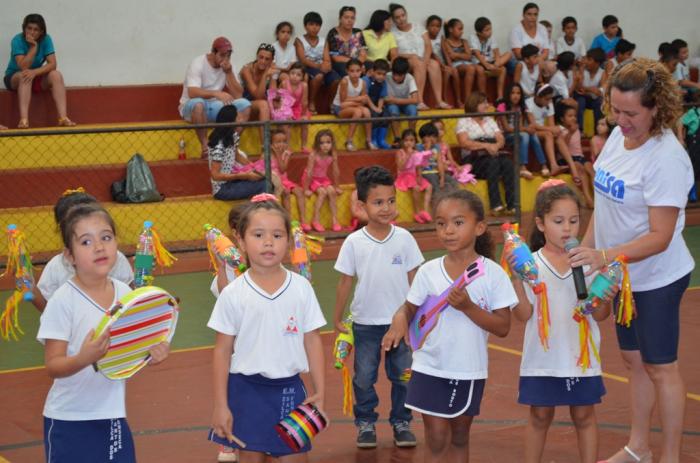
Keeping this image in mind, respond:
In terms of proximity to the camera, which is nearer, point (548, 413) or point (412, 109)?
point (548, 413)

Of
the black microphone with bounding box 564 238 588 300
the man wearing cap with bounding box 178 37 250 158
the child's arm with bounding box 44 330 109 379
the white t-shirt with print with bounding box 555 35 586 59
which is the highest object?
the white t-shirt with print with bounding box 555 35 586 59

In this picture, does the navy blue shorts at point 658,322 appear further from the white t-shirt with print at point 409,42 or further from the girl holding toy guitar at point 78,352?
the white t-shirt with print at point 409,42

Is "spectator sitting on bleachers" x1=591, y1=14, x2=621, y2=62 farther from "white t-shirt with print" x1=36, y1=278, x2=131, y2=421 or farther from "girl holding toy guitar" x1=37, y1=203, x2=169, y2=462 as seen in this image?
"white t-shirt with print" x1=36, y1=278, x2=131, y2=421

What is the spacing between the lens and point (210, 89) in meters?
15.0

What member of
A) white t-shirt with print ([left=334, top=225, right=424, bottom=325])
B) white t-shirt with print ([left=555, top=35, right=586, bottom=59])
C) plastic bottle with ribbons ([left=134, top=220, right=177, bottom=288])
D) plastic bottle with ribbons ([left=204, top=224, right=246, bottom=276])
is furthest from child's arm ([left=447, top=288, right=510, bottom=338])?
white t-shirt with print ([left=555, top=35, right=586, bottom=59])

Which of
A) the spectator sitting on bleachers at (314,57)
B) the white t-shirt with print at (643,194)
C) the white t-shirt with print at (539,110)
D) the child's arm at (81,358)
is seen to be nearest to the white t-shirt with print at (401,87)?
the spectator sitting on bleachers at (314,57)

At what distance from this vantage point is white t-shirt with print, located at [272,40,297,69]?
16250mm

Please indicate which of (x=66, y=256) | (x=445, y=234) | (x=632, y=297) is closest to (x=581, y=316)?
(x=632, y=297)

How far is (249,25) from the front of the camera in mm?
16797

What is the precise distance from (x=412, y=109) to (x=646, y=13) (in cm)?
622

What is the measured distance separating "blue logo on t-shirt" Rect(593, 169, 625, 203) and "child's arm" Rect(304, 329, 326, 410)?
1622mm

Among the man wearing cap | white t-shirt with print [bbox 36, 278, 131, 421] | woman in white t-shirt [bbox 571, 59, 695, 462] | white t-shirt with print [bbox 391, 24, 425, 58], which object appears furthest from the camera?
white t-shirt with print [bbox 391, 24, 425, 58]

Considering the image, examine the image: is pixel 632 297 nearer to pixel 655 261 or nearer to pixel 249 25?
pixel 655 261

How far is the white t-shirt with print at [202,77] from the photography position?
14.9 metres
